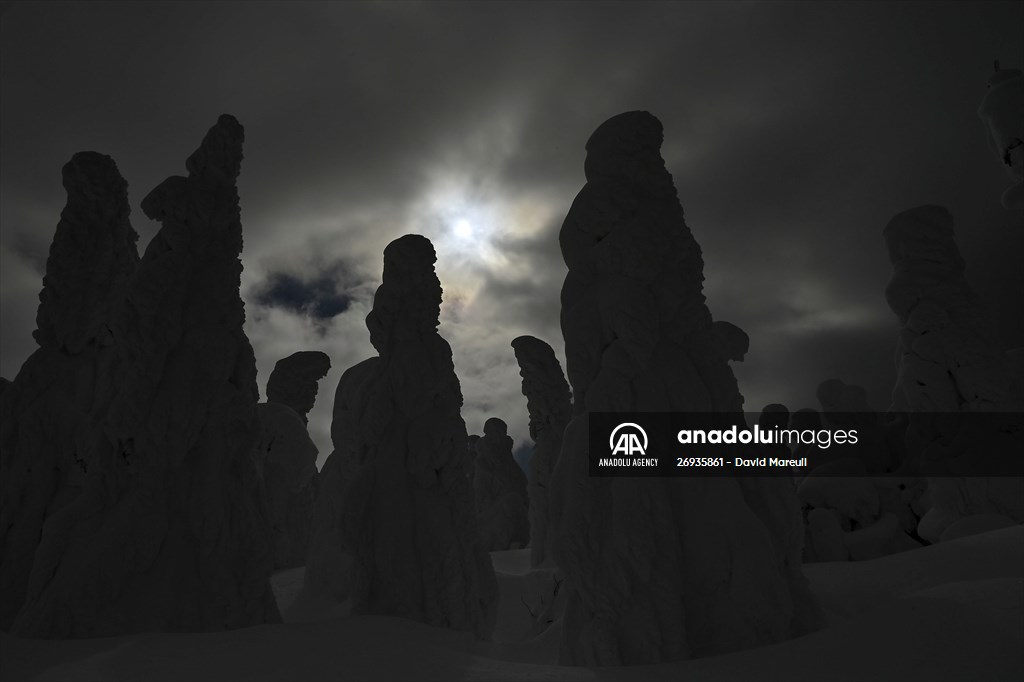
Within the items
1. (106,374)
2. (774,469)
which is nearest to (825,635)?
(774,469)

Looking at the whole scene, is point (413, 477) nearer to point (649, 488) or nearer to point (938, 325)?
point (649, 488)

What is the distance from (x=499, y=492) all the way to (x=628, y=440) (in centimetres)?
2085

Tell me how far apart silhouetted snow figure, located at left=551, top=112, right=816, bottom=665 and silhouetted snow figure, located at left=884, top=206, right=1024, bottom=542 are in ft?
28.6

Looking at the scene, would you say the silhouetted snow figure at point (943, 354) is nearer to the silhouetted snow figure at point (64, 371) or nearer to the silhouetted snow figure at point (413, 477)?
the silhouetted snow figure at point (413, 477)

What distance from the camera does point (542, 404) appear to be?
19797mm

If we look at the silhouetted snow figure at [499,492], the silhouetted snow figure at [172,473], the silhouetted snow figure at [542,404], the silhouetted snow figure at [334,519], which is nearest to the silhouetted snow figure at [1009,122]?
the silhouetted snow figure at [334,519]

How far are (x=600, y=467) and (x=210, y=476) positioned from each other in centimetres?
571

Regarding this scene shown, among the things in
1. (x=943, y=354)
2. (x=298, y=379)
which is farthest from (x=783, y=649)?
(x=298, y=379)

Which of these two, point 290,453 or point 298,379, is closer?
point 290,453

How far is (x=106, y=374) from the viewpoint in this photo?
8.70 metres

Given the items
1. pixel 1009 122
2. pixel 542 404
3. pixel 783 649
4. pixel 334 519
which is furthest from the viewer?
pixel 542 404

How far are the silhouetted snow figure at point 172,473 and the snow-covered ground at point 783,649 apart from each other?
80 centimetres

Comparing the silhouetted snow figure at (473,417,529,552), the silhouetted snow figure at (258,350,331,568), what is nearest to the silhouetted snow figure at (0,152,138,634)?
the silhouetted snow figure at (258,350,331,568)

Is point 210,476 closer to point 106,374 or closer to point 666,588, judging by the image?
point 106,374
